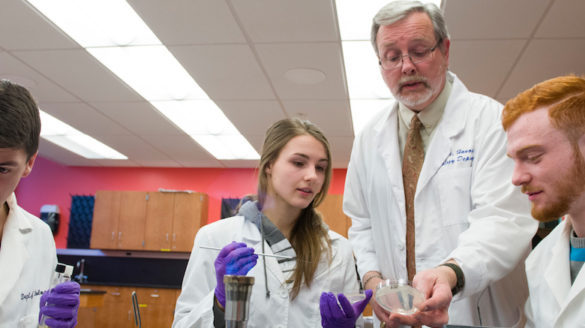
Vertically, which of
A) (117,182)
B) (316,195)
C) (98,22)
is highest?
(98,22)

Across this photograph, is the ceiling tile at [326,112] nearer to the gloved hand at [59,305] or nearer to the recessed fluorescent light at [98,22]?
the recessed fluorescent light at [98,22]

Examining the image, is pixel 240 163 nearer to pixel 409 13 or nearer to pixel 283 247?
pixel 283 247

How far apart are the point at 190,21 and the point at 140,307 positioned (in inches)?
195

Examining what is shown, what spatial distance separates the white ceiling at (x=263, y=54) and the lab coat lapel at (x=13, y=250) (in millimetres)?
2106

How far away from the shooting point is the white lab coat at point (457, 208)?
4.41ft

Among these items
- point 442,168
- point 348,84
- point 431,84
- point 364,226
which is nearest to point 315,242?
point 364,226

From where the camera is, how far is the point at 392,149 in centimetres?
181

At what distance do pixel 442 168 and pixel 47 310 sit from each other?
133 centimetres

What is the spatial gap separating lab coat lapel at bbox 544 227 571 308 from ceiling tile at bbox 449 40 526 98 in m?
2.70

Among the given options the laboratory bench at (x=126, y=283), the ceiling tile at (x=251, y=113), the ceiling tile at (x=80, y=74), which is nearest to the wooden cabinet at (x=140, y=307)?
the laboratory bench at (x=126, y=283)

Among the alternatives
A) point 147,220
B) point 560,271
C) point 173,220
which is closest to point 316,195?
point 560,271

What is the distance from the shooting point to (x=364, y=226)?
1.91 metres

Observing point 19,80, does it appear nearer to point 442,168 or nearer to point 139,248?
point 139,248

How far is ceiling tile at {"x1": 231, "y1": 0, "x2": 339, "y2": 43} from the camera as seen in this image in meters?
3.25
